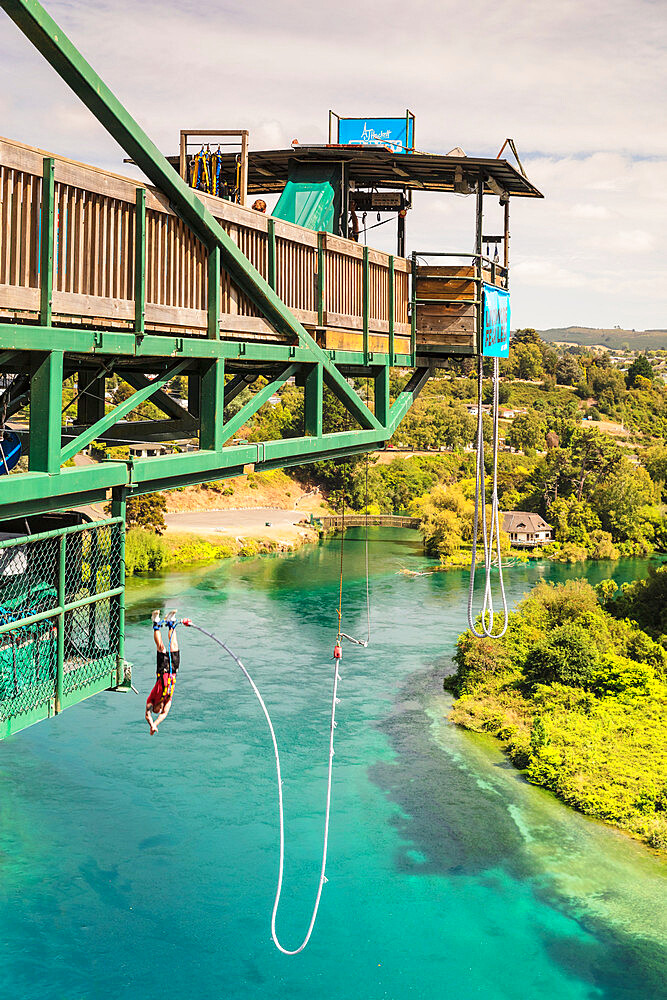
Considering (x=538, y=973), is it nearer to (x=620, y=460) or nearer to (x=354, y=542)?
(x=354, y=542)

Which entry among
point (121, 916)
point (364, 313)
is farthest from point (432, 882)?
point (364, 313)

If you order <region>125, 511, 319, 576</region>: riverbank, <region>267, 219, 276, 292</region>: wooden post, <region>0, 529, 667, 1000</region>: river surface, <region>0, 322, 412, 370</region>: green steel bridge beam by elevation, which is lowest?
<region>0, 529, 667, 1000</region>: river surface

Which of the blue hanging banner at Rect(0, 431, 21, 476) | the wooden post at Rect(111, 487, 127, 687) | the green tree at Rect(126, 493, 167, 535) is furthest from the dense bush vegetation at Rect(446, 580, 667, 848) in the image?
the green tree at Rect(126, 493, 167, 535)

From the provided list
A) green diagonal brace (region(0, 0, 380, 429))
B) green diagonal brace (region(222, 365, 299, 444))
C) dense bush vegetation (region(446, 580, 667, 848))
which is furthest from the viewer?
dense bush vegetation (region(446, 580, 667, 848))

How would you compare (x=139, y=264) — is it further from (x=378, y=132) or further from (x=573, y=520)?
(x=573, y=520)

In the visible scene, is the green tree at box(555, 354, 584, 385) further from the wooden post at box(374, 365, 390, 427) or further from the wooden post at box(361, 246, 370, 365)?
the wooden post at box(361, 246, 370, 365)
